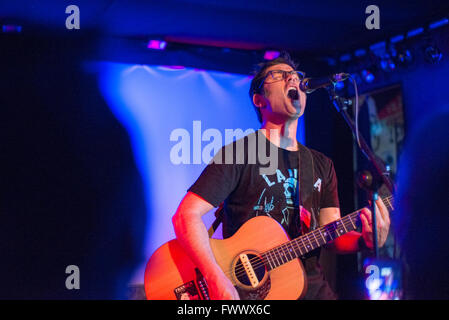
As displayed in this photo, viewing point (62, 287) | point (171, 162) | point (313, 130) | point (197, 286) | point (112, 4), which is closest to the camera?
point (197, 286)

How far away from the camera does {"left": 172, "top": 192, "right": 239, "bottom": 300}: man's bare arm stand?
8.18ft

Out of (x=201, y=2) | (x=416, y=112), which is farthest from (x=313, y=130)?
(x=201, y=2)

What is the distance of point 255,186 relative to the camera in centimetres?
288

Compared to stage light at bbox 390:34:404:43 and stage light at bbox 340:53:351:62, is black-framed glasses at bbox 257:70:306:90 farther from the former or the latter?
stage light at bbox 340:53:351:62

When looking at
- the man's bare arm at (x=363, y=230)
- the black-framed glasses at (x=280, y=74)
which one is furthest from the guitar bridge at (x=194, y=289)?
the black-framed glasses at (x=280, y=74)

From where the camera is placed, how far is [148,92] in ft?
16.2

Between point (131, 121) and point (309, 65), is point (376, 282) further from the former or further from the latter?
point (131, 121)

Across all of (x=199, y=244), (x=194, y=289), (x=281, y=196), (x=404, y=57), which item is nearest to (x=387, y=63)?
(x=404, y=57)

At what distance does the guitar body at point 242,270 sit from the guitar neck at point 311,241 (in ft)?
0.10

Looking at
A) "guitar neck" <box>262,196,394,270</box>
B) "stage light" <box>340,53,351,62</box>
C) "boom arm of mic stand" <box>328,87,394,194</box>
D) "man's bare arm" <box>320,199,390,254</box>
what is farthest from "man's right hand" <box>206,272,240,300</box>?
"stage light" <box>340,53,351,62</box>

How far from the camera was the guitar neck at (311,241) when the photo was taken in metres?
2.73

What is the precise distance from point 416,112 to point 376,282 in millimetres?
1803

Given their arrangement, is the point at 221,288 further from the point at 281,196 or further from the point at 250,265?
the point at 281,196

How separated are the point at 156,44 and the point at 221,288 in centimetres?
320
